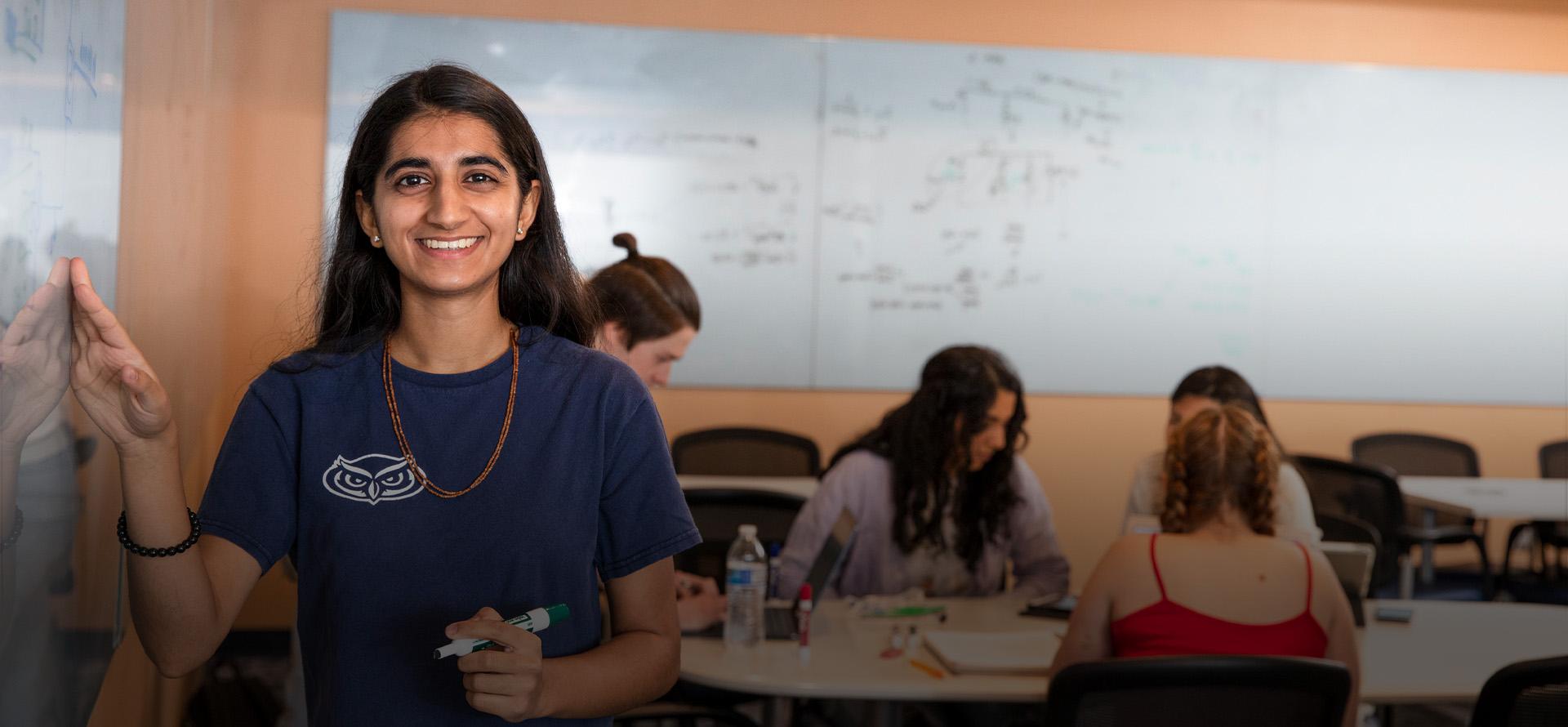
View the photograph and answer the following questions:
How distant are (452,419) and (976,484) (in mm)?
1949

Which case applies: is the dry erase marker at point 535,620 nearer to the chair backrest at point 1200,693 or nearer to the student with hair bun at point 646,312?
the chair backrest at point 1200,693

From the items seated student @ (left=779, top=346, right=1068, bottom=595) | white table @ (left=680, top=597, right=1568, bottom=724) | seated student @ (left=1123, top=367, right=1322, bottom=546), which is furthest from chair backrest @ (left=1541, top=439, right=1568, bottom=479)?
seated student @ (left=779, top=346, right=1068, bottom=595)

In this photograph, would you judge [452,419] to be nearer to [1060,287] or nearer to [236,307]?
[236,307]

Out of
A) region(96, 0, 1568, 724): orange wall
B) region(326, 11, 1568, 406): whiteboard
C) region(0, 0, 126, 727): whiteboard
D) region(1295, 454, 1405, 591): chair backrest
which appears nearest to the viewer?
region(0, 0, 126, 727): whiteboard

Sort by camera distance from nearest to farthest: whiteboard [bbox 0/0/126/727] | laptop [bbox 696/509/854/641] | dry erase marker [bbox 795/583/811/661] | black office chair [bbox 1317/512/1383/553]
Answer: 1. whiteboard [bbox 0/0/126/727]
2. dry erase marker [bbox 795/583/811/661]
3. laptop [bbox 696/509/854/641]
4. black office chair [bbox 1317/512/1383/553]

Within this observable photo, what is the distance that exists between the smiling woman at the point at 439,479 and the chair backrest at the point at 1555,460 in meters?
4.97

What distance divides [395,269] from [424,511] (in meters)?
0.30

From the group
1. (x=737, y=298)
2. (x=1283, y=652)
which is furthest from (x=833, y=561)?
(x=737, y=298)

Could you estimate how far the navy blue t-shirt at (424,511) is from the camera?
127 cm

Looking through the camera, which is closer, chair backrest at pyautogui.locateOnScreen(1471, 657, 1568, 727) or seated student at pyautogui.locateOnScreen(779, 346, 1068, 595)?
chair backrest at pyautogui.locateOnScreen(1471, 657, 1568, 727)

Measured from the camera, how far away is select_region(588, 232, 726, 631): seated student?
2541 mm

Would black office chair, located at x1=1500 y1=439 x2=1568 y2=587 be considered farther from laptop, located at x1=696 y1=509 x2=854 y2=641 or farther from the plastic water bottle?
the plastic water bottle

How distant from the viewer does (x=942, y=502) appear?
2.98m

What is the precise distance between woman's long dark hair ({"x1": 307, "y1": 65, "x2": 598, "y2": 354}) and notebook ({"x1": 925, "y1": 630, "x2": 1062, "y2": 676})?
115cm
